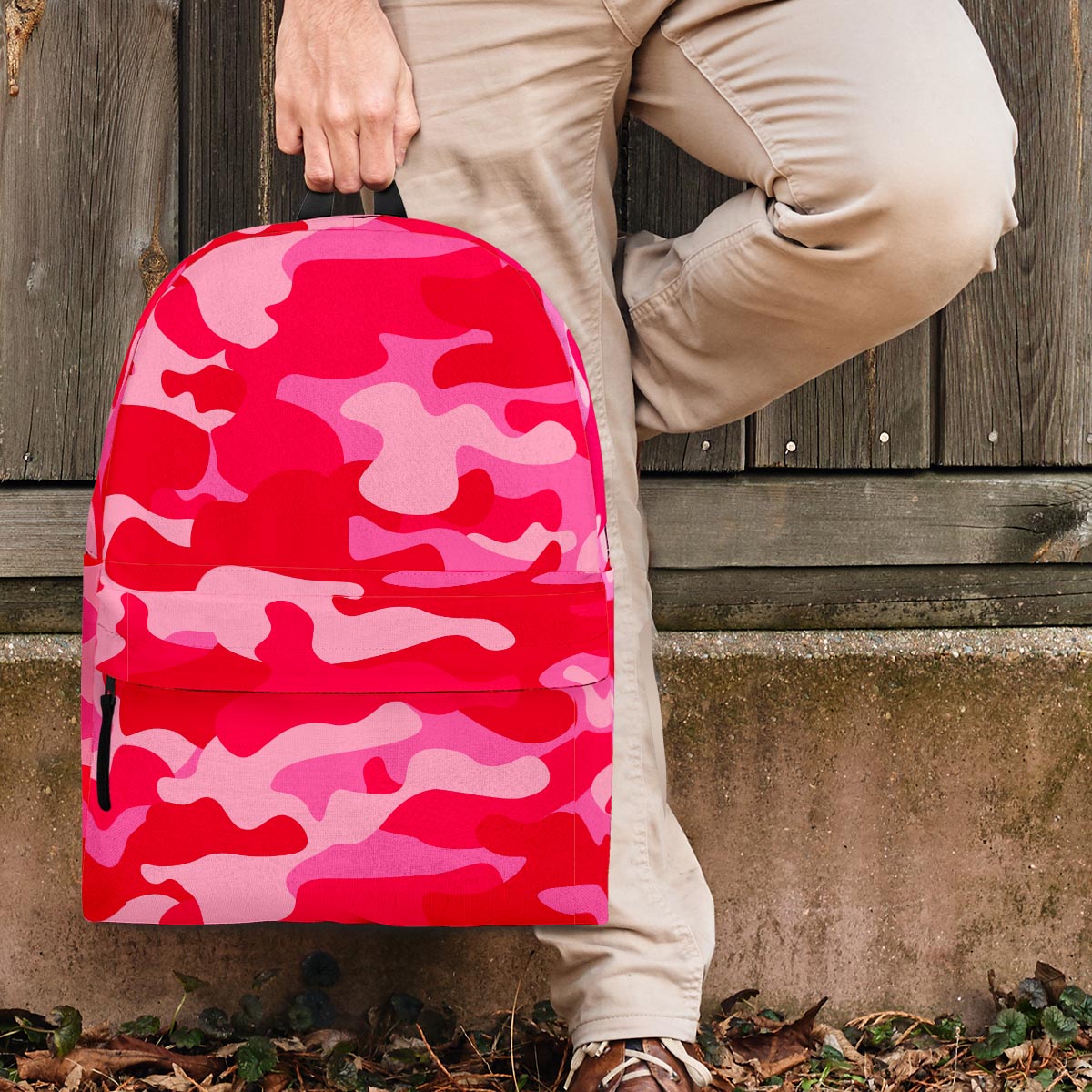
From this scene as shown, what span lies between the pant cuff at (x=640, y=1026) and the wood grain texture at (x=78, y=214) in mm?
915

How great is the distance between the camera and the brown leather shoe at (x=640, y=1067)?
0.99 meters

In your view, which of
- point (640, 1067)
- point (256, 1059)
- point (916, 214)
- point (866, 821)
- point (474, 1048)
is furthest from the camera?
point (866, 821)

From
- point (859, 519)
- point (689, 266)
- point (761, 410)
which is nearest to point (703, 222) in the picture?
point (689, 266)

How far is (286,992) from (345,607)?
697 mm

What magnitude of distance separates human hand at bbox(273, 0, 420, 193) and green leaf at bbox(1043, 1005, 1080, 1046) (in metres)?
1.23

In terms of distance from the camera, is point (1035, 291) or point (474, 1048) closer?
point (474, 1048)

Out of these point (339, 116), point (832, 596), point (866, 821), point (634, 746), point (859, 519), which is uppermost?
point (339, 116)

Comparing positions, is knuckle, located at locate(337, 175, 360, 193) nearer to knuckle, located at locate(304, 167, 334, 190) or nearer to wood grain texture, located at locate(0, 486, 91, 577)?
knuckle, located at locate(304, 167, 334, 190)

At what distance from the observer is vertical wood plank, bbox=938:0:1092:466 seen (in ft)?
4.49

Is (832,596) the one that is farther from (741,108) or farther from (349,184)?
(349,184)

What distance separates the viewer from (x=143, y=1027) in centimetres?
127

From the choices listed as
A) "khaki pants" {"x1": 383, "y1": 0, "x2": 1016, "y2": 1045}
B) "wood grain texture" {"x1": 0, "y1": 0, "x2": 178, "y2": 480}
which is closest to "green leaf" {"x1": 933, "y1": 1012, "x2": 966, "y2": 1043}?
"khaki pants" {"x1": 383, "y1": 0, "x2": 1016, "y2": 1045}

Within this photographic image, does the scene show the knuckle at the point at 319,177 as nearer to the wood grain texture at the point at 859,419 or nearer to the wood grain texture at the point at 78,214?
the wood grain texture at the point at 78,214

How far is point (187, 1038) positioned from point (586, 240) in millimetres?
1042
